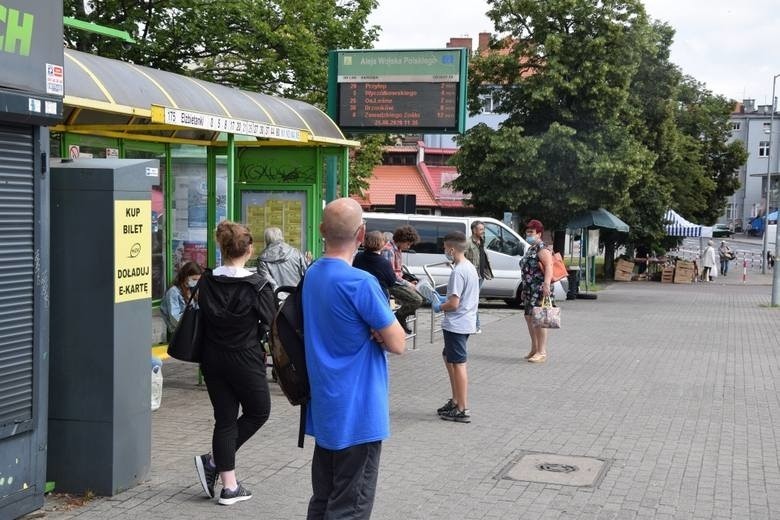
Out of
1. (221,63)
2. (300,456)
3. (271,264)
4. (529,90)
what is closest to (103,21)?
(221,63)

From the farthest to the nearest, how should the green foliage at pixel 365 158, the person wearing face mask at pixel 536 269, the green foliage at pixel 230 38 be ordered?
the green foliage at pixel 365 158 < the green foliage at pixel 230 38 < the person wearing face mask at pixel 536 269

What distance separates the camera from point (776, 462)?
7.16m

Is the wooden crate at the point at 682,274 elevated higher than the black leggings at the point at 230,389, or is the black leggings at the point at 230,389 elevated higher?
the black leggings at the point at 230,389

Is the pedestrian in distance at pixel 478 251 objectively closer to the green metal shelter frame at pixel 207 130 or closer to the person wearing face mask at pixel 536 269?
the person wearing face mask at pixel 536 269

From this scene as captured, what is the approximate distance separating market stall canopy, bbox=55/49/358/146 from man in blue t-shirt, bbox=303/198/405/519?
3.96m

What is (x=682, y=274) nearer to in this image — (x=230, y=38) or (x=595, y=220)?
(x=595, y=220)

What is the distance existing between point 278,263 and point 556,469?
12.3ft

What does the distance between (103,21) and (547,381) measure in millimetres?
14330

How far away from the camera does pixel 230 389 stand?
5730 mm

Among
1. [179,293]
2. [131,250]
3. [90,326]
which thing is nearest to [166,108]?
[179,293]

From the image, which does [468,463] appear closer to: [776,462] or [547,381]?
[776,462]

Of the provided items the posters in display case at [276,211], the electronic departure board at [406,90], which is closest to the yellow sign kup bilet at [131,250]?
the posters in display case at [276,211]

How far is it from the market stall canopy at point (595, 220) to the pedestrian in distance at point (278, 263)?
18.2 meters

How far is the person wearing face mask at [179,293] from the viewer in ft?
28.6
